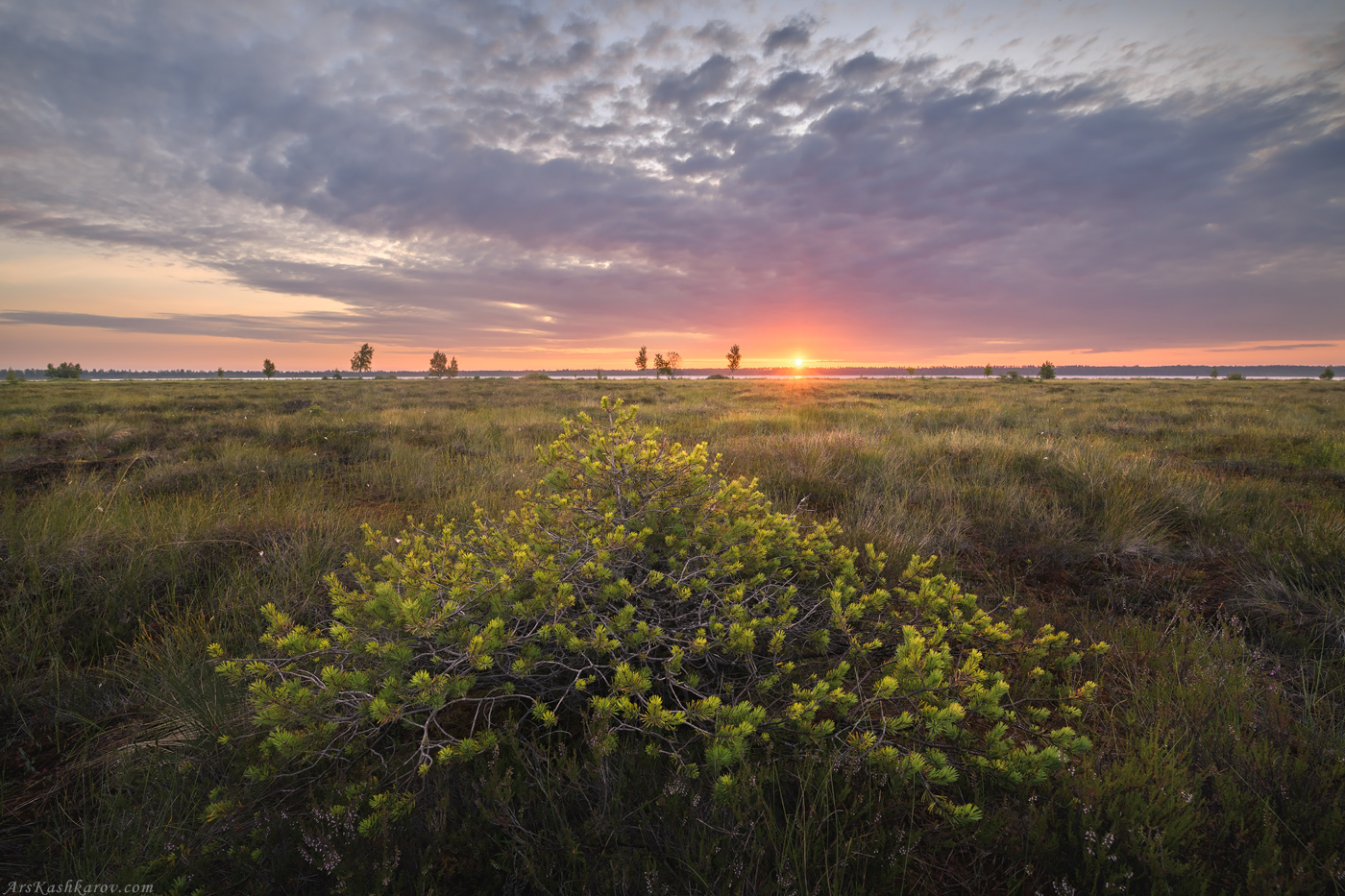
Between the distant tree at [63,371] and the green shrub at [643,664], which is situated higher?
the distant tree at [63,371]

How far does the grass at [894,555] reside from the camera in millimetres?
1538

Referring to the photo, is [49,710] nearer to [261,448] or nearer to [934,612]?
[934,612]

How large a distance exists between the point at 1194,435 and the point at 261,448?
57.9ft

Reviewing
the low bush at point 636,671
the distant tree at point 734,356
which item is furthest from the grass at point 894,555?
the distant tree at point 734,356

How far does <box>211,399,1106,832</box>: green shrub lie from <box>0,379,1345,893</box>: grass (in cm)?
21

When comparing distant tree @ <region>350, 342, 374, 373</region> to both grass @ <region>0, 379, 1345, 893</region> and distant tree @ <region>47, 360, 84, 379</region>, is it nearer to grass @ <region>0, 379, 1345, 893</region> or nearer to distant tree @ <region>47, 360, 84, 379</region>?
distant tree @ <region>47, 360, 84, 379</region>

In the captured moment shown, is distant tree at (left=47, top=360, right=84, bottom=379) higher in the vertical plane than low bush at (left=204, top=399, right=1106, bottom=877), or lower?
higher

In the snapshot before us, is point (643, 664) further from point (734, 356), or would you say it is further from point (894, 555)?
point (734, 356)

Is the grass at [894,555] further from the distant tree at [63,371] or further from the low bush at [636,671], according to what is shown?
the distant tree at [63,371]

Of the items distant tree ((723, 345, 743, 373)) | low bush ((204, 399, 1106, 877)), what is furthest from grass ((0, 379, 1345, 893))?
distant tree ((723, 345, 743, 373))

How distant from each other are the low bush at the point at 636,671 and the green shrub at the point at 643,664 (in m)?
0.01

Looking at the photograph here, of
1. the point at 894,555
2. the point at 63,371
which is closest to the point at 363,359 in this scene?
the point at 63,371

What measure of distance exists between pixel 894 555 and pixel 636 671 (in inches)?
95.2

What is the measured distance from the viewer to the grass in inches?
60.6
